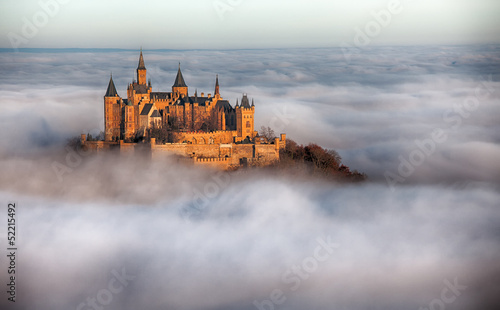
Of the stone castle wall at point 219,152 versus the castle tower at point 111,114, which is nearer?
the stone castle wall at point 219,152

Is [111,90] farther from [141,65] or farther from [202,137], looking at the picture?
[202,137]

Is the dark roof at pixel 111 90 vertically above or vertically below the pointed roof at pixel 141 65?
below

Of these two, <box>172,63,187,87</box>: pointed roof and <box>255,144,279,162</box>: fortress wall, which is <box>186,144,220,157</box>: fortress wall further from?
<box>172,63,187,87</box>: pointed roof

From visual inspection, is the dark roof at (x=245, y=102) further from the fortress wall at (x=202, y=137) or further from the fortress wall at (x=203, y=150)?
the fortress wall at (x=203, y=150)

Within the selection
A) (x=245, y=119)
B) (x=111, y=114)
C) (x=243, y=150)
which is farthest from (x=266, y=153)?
(x=111, y=114)

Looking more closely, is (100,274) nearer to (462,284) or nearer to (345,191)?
(345,191)

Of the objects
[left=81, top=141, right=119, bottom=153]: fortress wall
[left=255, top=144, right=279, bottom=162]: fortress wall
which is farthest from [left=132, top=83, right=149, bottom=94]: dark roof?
[left=255, top=144, right=279, bottom=162]: fortress wall

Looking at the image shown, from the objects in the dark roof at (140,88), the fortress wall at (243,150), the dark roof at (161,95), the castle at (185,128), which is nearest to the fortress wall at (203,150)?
the castle at (185,128)
